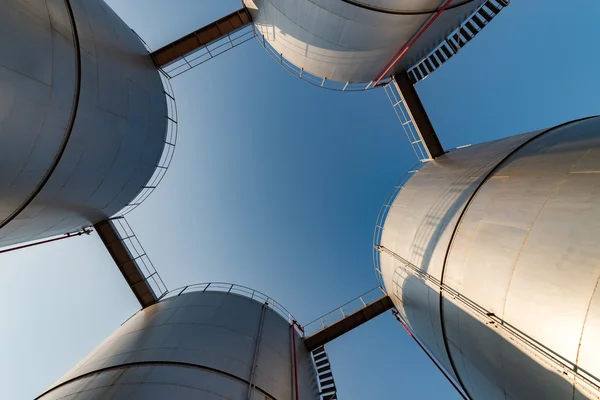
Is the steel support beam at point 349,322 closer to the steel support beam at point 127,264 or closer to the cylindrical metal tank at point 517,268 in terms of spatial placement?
the cylindrical metal tank at point 517,268

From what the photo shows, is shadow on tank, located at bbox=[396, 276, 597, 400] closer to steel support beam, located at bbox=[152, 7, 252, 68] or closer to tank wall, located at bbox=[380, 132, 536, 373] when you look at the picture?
tank wall, located at bbox=[380, 132, 536, 373]

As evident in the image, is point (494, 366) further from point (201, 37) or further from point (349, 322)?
point (201, 37)

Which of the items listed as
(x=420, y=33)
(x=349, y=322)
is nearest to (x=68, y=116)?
(x=420, y=33)

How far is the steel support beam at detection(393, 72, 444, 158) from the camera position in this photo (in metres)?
10.2

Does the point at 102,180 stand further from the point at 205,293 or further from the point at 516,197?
the point at 516,197

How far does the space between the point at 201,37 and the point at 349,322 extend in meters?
12.4

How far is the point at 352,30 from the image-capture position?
7707 millimetres

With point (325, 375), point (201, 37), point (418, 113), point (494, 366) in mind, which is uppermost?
point (201, 37)

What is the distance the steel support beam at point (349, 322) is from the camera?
10258 millimetres

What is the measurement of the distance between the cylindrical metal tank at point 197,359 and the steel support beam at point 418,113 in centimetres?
825

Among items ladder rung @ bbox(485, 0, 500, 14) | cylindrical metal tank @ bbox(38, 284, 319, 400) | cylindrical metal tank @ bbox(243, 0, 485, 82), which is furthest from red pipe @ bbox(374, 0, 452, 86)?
cylindrical metal tank @ bbox(38, 284, 319, 400)

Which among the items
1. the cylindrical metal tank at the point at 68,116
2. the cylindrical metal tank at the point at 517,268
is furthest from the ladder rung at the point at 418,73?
the cylindrical metal tank at the point at 68,116

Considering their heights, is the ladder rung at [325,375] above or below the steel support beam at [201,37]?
below

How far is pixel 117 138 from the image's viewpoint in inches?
270
